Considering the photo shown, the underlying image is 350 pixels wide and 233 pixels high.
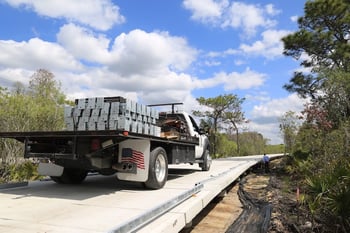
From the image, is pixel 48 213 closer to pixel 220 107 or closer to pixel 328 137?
pixel 328 137

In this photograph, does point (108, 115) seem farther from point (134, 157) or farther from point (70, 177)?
point (70, 177)

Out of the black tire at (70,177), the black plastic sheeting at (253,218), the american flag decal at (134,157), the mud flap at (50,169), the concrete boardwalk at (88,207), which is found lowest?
the black plastic sheeting at (253,218)

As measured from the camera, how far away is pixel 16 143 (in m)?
10.4

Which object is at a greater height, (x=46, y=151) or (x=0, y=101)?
(x=0, y=101)

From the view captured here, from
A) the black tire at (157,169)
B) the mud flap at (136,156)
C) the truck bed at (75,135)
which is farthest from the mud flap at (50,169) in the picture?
the black tire at (157,169)

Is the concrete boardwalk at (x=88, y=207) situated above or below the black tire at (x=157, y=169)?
below

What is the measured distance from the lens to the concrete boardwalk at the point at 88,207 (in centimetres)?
425

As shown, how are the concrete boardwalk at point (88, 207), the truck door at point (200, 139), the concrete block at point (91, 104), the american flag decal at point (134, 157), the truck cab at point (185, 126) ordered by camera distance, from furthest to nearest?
the truck door at point (200, 139) < the truck cab at point (185, 126) < the concrete block at point (91, 104) < the american flag decal at point (134, 157) < the concrete boardwalk at point (88, 207)

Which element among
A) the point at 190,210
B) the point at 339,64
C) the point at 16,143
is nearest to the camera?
the point at 190,210

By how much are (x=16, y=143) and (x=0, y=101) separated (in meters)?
1.41

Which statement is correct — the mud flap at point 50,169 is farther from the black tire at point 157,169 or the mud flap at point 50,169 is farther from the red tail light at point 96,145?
the black tire at point 157,169

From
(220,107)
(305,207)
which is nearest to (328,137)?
(305,207)

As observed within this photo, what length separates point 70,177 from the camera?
27.0 ft

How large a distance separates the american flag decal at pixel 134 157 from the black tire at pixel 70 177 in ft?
6.25
